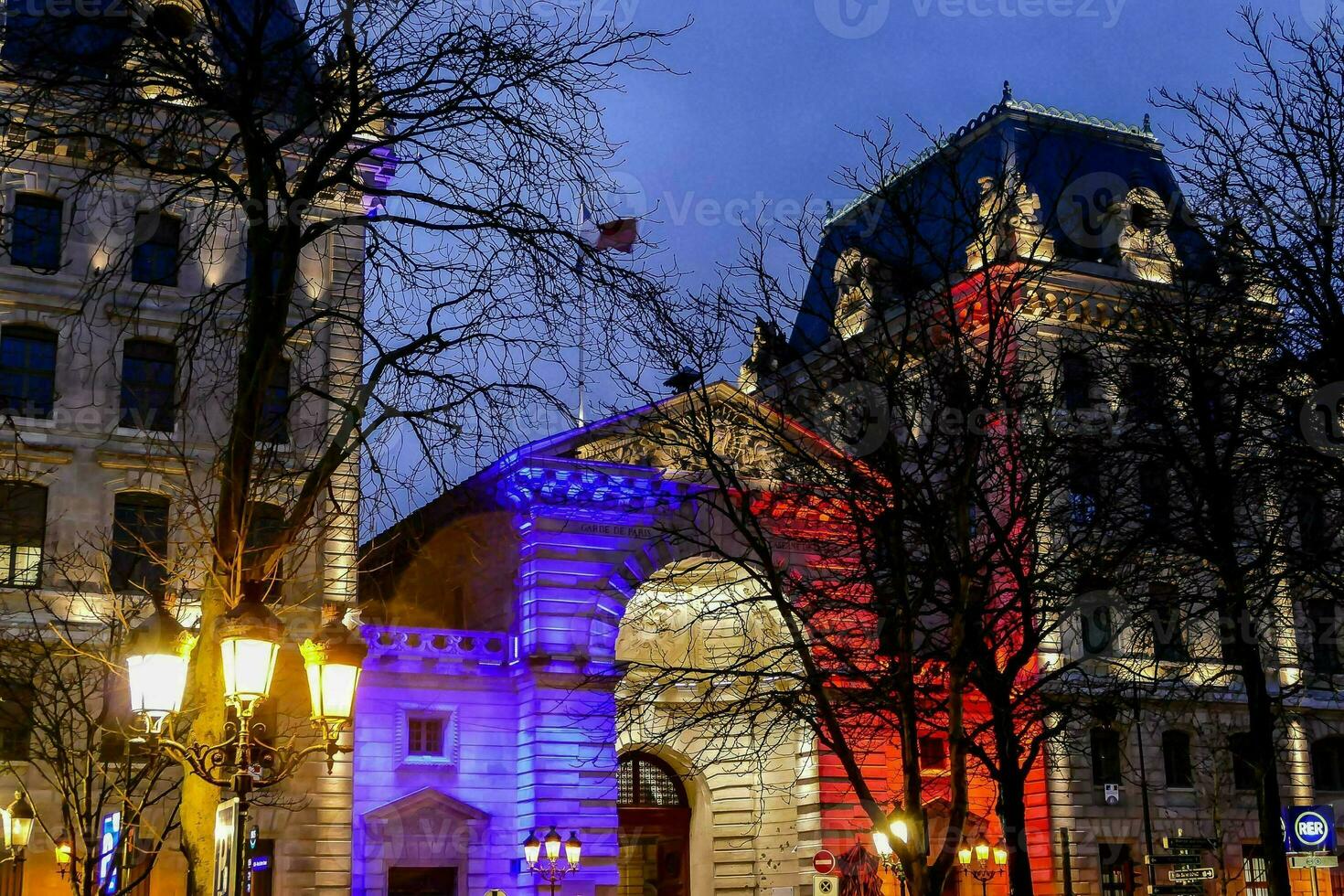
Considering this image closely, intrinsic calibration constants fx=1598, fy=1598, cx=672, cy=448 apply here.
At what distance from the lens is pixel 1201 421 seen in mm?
21734

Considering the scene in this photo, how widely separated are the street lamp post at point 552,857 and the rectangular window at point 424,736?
381cm

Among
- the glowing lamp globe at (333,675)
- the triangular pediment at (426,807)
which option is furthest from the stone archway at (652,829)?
the glowing lamp globe at (333,675)

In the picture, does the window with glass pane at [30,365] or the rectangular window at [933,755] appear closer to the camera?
the window with glass pane at [30,365]

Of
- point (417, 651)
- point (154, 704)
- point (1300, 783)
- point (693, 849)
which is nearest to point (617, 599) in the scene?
point (417, 651)

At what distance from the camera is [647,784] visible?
5006 cm

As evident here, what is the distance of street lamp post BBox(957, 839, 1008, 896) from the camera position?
43.8 m

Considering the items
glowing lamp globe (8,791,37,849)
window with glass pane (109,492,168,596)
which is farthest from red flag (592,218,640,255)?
window with glass pane (109,492,168,596)

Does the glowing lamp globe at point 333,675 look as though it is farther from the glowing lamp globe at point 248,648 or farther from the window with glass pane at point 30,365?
the window with glass pane at point 30,365

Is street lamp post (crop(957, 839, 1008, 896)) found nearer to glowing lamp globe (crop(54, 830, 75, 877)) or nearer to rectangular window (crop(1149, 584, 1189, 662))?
rectangular window (crop(1149, 584, 1189, 662))

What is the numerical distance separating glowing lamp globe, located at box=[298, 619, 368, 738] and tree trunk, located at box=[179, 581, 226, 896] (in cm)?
95

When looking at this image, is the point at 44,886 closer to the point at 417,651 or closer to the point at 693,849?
the point at 417,651

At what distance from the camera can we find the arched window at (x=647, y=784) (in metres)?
49.6

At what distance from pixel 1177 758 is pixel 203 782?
136 ft

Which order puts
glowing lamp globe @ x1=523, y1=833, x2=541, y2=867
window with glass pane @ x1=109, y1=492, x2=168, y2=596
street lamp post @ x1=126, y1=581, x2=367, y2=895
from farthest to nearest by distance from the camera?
1. glowing lamp globe @ x1=523, y1=833, x2=541, y2=867
2. window with glass pane @ x1=109, y1=492, x2=168, y2=596
3. street lamp post @ x1=126, y1=581, x2=367, y2=895
